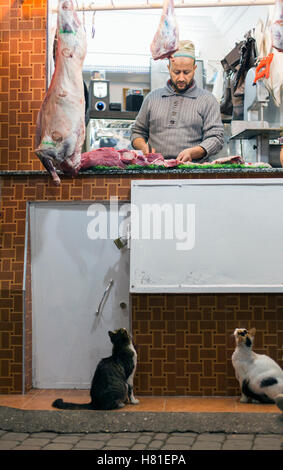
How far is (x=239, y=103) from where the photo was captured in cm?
682

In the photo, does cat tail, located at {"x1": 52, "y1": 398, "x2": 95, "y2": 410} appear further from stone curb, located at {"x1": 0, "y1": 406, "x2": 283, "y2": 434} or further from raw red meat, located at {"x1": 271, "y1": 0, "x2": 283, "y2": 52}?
raw red meat, located at {"x1": 271, "y1": 0, "x2": 283, "y2": 52}

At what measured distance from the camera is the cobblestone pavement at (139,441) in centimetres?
301

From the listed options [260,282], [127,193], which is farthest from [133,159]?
[260,282]

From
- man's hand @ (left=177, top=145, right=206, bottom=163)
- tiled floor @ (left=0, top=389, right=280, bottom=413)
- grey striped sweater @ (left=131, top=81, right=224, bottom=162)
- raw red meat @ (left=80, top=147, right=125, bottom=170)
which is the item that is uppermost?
grey striped sweater @ (left=131, top=81, right=224, bottom=162)

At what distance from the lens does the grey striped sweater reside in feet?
16.3

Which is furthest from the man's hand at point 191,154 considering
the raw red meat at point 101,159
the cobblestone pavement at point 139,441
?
the cobblestone pavement at point 139,441

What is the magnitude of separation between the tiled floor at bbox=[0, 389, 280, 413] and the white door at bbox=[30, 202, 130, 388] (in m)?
0.17

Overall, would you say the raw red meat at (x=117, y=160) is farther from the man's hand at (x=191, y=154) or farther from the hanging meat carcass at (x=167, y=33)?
the hanging meat carcass at (x=167, y=33)

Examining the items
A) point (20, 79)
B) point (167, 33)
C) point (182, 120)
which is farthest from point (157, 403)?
point (167, 33)

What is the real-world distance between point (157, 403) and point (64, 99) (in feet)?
7.06

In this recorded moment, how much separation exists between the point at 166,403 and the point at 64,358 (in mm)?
864

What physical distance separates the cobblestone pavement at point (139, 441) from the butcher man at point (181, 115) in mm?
2451

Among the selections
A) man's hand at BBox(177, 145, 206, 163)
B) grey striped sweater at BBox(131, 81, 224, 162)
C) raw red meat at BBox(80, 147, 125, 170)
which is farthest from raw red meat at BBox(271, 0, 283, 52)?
raw red meat at BBox(80, 147, 125, 170)

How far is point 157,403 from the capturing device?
12.9 feet
